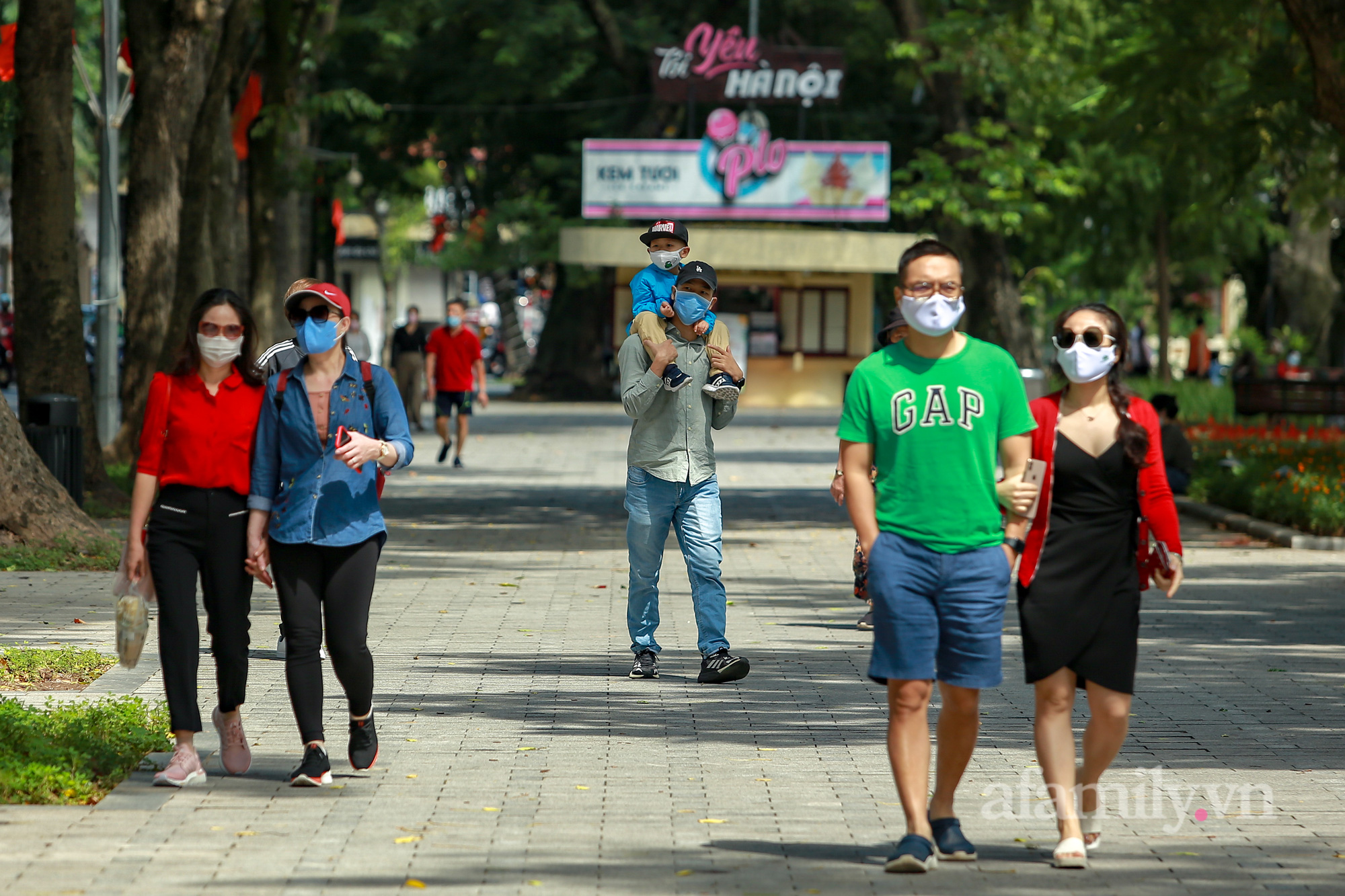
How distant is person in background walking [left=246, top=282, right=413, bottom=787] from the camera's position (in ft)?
20.4

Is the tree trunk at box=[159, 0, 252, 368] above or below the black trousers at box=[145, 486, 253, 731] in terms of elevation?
above

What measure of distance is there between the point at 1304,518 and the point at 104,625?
1012 centimetres

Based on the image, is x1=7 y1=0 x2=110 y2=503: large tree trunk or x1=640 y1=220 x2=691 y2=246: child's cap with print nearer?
x1=640 y1=220 x2=691 y2=246: child's cap with print

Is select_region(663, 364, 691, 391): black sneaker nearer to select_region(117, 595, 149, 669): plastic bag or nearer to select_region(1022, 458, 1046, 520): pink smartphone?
select_region(117, 595, 149, 669): plastic bag

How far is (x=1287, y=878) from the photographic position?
5.30 meters

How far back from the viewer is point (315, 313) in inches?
247

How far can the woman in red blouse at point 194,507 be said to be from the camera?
20.7ft

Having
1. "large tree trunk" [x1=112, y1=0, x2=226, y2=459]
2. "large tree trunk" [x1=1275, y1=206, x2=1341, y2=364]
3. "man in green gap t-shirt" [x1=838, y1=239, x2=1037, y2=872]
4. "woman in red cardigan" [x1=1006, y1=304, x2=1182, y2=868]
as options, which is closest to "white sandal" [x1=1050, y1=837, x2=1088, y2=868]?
"woman in red cardigan" [x1=1006, y1=304, x2=1182, y2=868]

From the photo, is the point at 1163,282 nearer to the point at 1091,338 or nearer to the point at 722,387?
the point at 722,387

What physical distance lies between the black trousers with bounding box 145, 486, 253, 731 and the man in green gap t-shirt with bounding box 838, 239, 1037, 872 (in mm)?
2226

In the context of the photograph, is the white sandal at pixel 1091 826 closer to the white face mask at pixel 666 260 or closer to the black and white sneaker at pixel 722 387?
the black and white sneaker at pixel 722 387

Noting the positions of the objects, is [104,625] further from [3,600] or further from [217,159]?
[217,159]

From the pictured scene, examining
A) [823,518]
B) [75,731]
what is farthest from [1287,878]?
[823,518]

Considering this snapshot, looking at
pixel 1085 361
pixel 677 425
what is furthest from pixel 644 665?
pixel 1085 361
